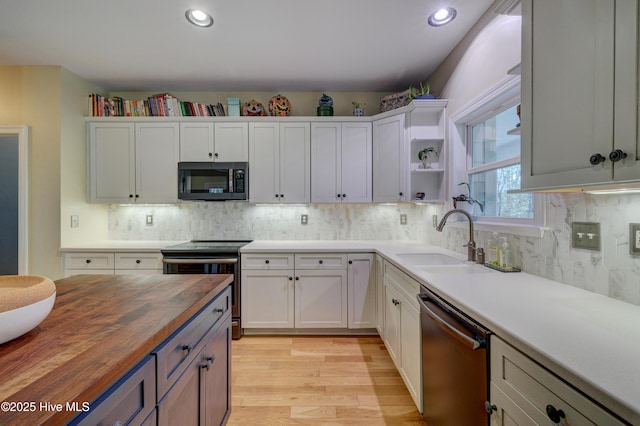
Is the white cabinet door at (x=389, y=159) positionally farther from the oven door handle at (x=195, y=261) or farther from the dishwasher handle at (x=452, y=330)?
the oven door handle at (x=195, y=261)

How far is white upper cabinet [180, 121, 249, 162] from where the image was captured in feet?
9.67

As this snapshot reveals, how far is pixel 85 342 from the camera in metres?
0.76

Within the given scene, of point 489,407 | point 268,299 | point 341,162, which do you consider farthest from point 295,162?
point 489,407

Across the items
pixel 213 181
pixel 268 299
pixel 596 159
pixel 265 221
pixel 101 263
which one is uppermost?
pixel 213 181

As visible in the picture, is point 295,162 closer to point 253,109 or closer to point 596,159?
point 253,109

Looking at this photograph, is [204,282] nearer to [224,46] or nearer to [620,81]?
[620,81]

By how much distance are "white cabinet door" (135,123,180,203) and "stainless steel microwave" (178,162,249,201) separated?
0.49 feet

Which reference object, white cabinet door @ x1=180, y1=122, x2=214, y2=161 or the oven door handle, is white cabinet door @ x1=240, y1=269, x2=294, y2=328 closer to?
the oven door handle

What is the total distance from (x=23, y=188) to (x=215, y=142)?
189 centimetres

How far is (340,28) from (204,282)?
81.3 inches

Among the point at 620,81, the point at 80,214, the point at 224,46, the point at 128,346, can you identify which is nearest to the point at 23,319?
the point at 128,346

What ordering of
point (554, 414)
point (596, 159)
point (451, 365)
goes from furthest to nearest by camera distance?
point (451, 365), point (596, 159), point (554, 414)

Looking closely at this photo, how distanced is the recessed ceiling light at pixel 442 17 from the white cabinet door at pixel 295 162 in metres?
1.43

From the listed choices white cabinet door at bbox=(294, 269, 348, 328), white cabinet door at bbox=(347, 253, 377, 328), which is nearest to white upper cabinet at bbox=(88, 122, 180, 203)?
white cabinet door at bbox=(294, 269, 348, 328)
